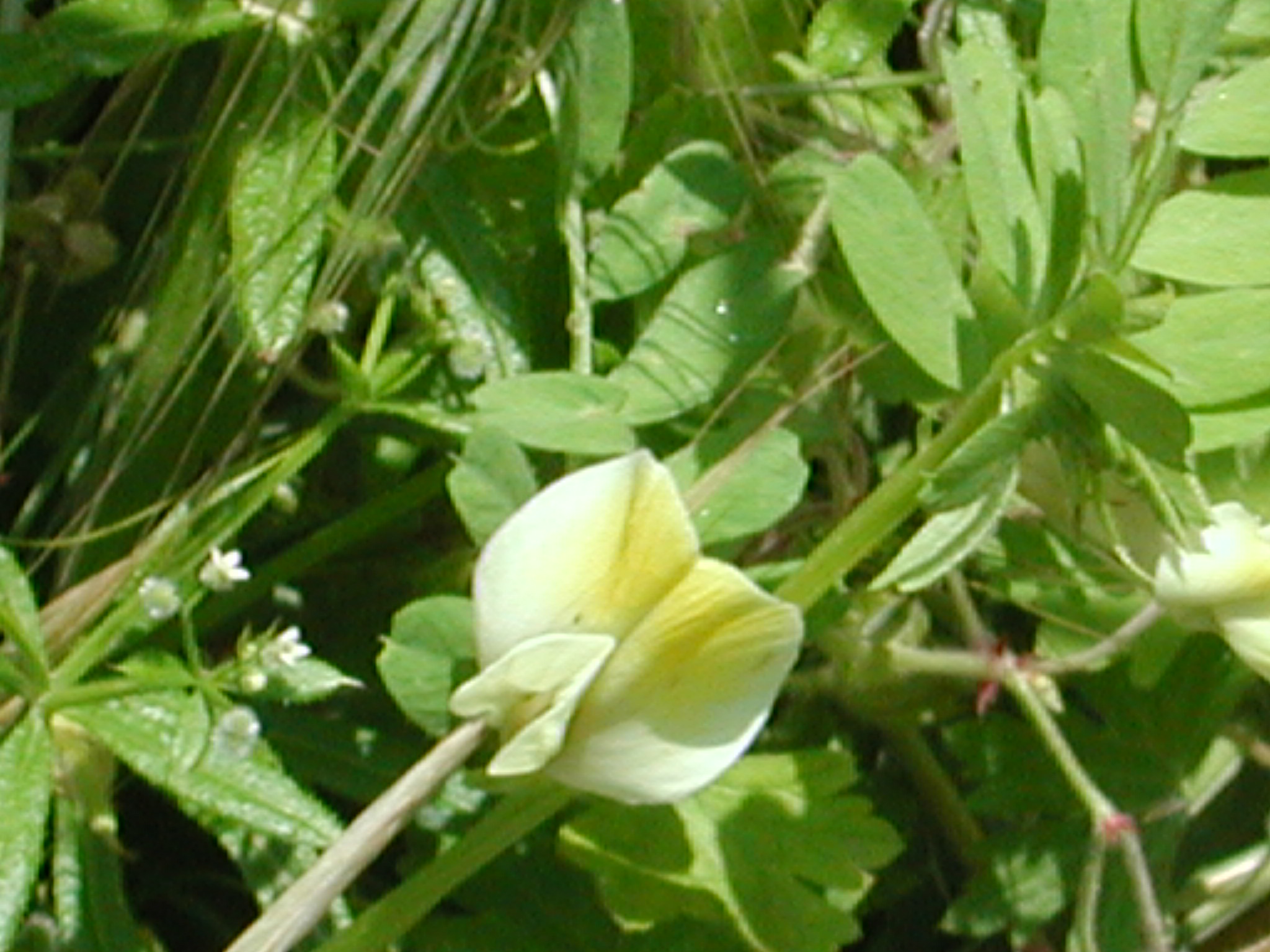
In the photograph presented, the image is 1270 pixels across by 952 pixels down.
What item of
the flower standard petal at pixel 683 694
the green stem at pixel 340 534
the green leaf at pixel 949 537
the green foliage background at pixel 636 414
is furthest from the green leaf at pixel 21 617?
the green leaf at pixel 949 537

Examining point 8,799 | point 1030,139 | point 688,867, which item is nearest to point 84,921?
point 8,799

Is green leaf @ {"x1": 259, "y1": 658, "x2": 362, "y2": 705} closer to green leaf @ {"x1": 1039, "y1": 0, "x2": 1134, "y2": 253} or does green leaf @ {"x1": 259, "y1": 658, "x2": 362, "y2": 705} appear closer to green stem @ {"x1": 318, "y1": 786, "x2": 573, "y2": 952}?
green stem @ {"x1": 318, "y1": 786, "x2": 573, "y2": 952}

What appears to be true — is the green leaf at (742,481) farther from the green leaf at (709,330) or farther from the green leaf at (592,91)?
the green leaf at (592,91)

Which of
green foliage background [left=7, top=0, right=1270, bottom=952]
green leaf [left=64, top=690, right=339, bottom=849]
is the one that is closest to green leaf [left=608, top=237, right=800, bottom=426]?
green foliage background [left=7, top=0, right=1270, bottom=952]

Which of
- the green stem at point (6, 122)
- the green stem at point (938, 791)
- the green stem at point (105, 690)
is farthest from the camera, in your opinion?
the green stem at point (938, 791)

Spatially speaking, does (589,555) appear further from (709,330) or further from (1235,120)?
(1235,120)

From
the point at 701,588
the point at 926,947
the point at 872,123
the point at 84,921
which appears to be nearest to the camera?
the point at 701,588

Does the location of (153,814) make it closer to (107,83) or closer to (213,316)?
A: (213,316)

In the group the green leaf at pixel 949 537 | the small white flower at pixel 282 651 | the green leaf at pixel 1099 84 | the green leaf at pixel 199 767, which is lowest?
the green leaf at pixel 199 767
